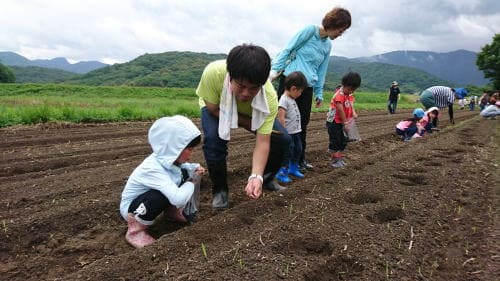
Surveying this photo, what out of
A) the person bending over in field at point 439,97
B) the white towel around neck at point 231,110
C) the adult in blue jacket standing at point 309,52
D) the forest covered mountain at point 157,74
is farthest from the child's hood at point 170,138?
the forest covered mountain at point 157,74

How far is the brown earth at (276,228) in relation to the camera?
2072 mm

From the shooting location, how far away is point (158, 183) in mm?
2473

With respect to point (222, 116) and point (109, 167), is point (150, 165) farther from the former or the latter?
point (109, 167)

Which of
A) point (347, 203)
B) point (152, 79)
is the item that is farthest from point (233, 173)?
point (152, 79)

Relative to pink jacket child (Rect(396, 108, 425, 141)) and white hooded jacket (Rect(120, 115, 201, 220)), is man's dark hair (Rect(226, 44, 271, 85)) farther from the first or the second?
pink jacket child (Rect(396, 108, 425, 141))

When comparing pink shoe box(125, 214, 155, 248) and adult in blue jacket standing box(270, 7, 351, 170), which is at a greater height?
adult in blue jacket standing box(270, 7, 351, 170)

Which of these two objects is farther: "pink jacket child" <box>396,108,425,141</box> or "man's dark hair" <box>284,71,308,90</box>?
"pink jacket child" <box>396,108,425,141</box>

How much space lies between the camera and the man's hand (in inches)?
90.4

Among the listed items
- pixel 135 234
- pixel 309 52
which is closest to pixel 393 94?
pixel 309 52

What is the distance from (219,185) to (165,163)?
679 millimetres

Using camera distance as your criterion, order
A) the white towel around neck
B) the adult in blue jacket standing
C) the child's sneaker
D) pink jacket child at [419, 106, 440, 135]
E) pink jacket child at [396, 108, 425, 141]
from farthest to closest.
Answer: pink jacket child at [419, 106, 440, 135], pink jacket child at [396, 108, 425, 141], the child's sneaker, the adult in blue jacket standing, the white towel around neck

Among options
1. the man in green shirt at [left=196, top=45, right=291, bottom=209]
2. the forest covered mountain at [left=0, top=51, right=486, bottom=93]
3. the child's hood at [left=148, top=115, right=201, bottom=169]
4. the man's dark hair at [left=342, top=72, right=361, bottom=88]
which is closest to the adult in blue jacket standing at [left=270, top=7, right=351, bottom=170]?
the man's dark hair at [left=342, top=72, right=361, bottom=88]

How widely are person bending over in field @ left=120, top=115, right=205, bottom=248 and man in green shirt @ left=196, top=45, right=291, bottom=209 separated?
31 cm

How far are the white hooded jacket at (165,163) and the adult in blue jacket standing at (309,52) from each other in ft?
5.31
